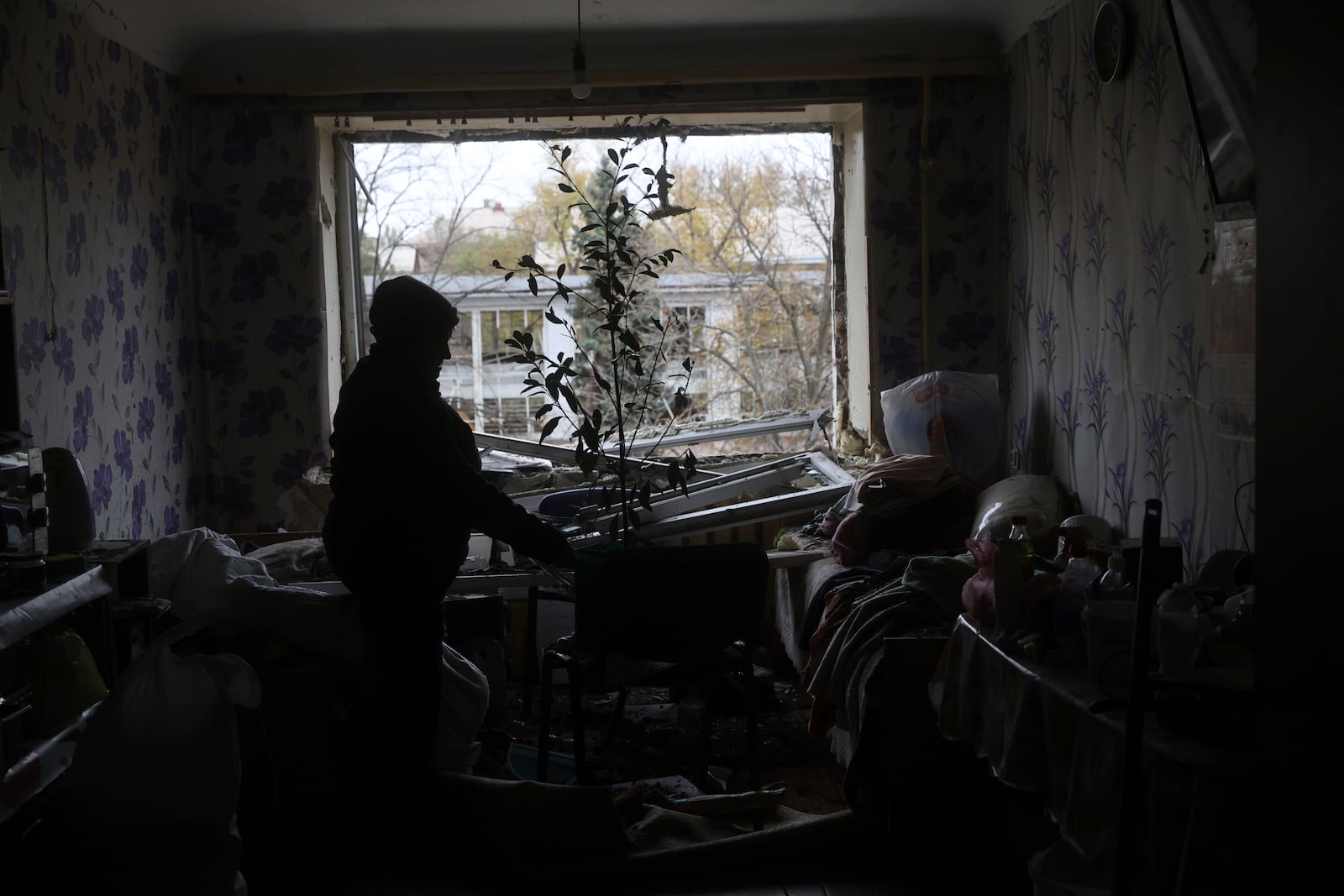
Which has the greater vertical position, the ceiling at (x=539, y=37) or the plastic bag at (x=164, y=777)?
the ceiling at (x=539, y=37)

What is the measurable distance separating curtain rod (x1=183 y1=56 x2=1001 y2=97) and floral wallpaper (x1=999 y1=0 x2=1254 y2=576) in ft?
0.99

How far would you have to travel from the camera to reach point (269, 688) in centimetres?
270

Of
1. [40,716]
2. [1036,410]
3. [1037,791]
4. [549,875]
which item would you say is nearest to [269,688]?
[40,716]

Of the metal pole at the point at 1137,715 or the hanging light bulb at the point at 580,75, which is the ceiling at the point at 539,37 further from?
the metal pole at the point at 1137,715

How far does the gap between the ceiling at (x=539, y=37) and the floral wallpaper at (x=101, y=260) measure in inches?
10.1

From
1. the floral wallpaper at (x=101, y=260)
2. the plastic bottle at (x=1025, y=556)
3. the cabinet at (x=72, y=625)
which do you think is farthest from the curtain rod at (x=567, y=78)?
the plastic bottle at (x=1025, y=556)

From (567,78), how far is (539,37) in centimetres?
20

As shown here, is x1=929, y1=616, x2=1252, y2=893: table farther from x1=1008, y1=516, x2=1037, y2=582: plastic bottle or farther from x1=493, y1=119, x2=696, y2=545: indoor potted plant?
x1=493, y1=119, x2=696, y2=545: indoor potted plant

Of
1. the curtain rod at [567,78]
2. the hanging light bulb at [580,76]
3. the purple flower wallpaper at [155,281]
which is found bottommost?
the purple flower wallpaper at [155,281]

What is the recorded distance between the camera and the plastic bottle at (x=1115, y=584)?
6.63 ft

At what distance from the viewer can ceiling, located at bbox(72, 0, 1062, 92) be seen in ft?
13.2

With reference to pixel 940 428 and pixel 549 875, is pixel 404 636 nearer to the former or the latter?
pixel 549 875

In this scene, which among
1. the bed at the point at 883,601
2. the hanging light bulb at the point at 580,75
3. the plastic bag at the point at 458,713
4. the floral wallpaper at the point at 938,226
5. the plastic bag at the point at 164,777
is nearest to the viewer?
the plastic bag at the point at 164,777

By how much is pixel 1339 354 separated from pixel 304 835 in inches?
98.8
